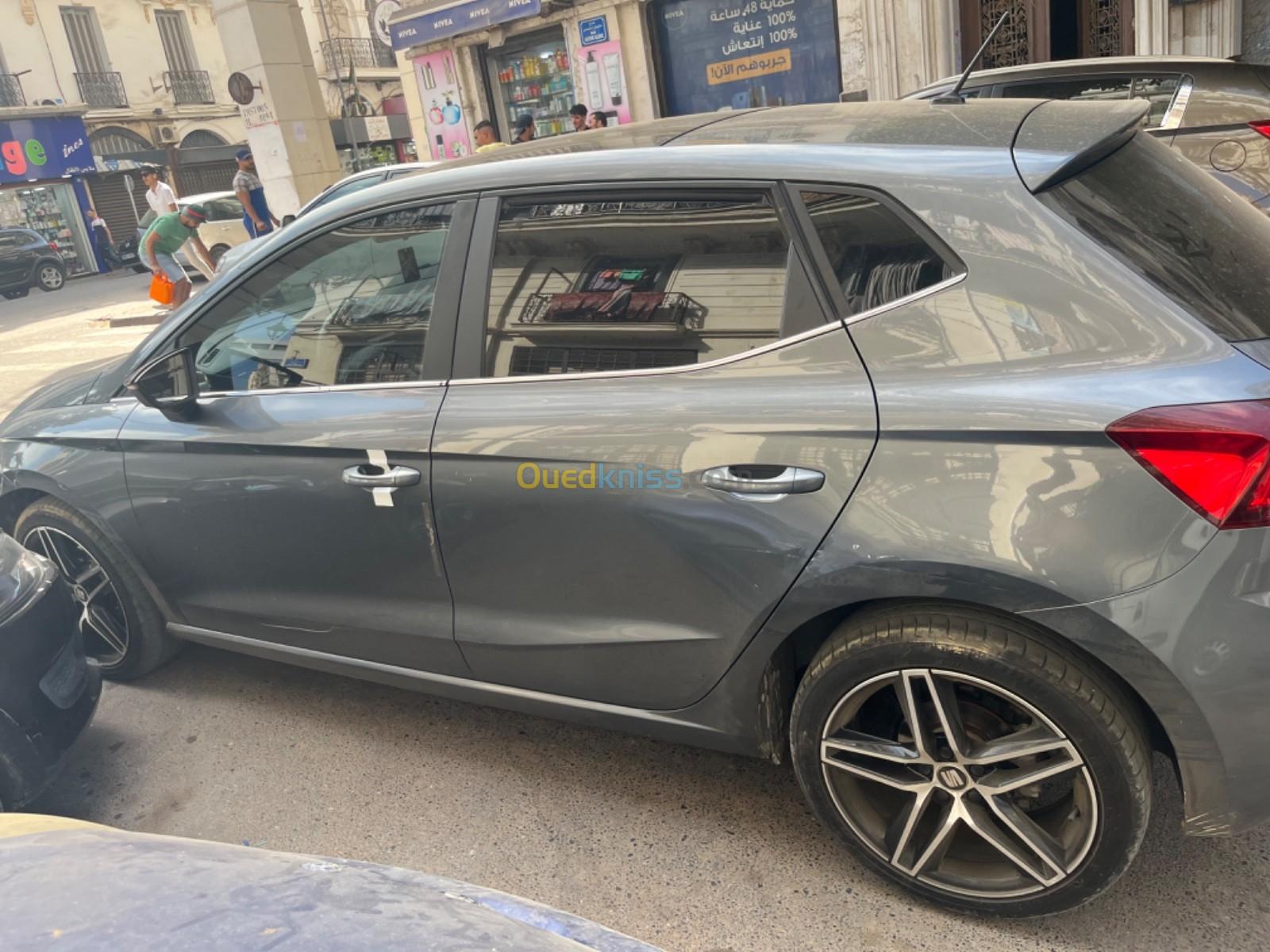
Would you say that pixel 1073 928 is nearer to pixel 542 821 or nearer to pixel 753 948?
pixel 753 948

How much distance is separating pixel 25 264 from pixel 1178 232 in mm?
26007

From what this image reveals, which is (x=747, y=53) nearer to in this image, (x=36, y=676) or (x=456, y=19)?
(x=456, y=19)

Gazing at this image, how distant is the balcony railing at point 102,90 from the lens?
32344 millimetres

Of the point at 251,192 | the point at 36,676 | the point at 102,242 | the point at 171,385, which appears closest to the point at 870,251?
the point at 171,385

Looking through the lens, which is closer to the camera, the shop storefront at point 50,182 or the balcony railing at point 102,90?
the shop storefront at point 50,182

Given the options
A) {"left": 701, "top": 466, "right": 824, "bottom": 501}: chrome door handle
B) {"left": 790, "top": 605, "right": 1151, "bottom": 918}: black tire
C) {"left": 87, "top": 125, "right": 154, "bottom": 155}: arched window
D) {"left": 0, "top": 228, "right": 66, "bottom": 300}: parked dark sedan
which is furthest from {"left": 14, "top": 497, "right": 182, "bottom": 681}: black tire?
{"left": 87, "top": 125, "right": 154, "bottom": 155}: arched window

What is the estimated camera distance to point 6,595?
2818mm

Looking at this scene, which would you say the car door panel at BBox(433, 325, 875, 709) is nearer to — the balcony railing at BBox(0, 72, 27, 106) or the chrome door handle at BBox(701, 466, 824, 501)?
the chrome door handle at BBox(701, 466, 824, 501)

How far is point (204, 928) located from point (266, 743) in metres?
2.02

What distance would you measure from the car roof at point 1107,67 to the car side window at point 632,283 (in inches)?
185

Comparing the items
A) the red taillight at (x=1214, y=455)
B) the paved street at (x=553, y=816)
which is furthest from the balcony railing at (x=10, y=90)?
the red taillight at (x=1214, y=455)

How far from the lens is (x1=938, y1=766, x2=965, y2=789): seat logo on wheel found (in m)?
2.10

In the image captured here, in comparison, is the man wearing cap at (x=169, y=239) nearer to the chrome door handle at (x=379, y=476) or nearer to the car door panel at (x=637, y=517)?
→ the chrome door handle at (x=379, y=476)

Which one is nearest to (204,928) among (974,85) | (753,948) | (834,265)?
(753,948)
